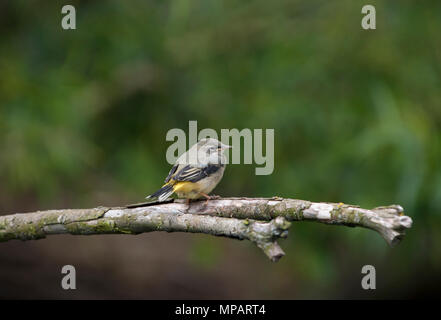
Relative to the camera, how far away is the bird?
17.8 feet

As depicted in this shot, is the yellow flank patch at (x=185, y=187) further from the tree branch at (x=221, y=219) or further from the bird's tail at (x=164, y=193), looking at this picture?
the tree branch at (x=221, y=219)

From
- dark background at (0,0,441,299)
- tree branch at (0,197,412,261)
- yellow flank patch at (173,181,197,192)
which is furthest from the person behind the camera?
dark background at (0,0,441,299)

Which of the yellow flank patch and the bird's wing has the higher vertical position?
the bird's wing

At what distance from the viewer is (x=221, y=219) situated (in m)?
3.80

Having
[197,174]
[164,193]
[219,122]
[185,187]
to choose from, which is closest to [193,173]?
[197,174]

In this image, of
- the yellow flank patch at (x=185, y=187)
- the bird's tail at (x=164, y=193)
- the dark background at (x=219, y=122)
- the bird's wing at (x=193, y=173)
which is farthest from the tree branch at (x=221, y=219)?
the dark background at (x=219, y=122)

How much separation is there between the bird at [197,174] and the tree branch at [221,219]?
384 millimetres

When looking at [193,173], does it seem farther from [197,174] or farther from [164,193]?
[164,193]

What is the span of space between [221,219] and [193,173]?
1.89 metres

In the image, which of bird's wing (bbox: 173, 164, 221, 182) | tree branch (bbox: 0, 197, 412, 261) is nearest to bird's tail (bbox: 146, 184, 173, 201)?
bird's wing (bbox: 173, 164, 221, 182)

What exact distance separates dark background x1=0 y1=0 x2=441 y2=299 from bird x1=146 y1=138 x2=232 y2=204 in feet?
10.6

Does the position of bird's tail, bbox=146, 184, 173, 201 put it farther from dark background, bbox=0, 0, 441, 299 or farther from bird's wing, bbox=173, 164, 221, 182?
dark background, bbox=0, 0, 441, 299

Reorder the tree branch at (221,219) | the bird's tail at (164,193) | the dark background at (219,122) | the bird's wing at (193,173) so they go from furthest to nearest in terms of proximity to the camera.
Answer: the dark background at (219,122)
the bird's wing at (193,173)
the bird's tail at (164,193)
the tree branch at (221,219)

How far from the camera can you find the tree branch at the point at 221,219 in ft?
11.0
